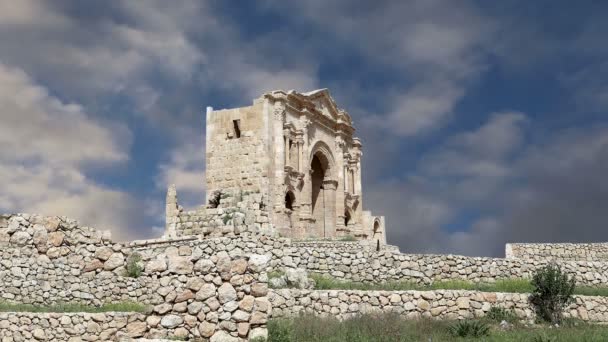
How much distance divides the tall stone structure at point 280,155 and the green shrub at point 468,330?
50.4ft

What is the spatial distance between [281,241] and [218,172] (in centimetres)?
1156

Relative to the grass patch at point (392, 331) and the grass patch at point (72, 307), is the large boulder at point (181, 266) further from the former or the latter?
the grass patch at point (72, 307)

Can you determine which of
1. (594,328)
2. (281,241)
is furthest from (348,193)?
(594,328)

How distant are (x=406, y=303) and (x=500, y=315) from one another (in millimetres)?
2239

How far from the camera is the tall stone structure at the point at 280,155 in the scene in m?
30.3

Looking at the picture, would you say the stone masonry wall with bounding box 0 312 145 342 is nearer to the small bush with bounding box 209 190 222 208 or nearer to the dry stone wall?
the dry stone wall

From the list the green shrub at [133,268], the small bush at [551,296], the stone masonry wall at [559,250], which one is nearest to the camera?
the small bush at [551,296]

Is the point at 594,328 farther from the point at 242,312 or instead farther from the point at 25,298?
the point at 25,298

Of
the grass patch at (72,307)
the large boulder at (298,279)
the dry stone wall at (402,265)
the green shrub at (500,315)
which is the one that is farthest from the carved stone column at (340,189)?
the grass patch at (72,307)

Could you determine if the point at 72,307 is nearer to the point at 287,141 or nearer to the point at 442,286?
the point at 442,286

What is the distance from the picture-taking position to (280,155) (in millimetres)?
30859

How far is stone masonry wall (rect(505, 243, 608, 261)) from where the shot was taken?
26.0 metres

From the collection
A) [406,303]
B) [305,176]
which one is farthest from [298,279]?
[305,176]

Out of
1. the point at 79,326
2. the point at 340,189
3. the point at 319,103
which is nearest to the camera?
the point at 79,326
